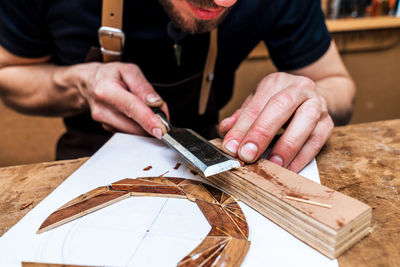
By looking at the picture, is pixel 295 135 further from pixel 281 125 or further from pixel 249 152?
pixel 249 152

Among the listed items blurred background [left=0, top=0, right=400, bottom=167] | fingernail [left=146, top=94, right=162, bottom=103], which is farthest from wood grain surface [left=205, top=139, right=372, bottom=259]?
blurred background [left=0, top=0, right=400, bottom=167]

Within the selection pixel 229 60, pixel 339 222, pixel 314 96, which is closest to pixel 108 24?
pixel 229 60

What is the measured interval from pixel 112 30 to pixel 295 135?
2.41 ft

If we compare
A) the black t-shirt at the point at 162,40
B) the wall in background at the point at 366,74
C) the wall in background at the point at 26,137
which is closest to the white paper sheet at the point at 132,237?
the black t-shirt at the point at 162,40

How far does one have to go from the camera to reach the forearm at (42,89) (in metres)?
1.26

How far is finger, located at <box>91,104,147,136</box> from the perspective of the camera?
1068mm

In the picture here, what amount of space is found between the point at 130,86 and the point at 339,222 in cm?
74

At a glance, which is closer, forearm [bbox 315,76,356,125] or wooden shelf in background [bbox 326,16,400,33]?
forearm [bbox 315,76,356,125]

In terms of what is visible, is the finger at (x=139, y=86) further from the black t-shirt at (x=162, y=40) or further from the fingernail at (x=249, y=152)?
the fingernail at (x=249, y=152)

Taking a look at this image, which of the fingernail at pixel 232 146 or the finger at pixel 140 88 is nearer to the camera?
the fingernail at pixel 232 146

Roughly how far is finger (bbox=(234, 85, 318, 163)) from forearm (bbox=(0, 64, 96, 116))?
735 millimetres

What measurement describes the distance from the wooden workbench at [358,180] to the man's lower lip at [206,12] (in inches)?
21.6

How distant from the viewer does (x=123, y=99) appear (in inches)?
38.8

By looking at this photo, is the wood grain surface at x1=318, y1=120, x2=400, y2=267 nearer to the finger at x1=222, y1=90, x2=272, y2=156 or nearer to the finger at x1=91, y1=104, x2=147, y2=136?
the finger at x1=222, y1=90, x2=272, y2=156
